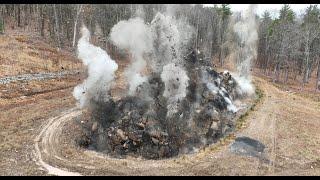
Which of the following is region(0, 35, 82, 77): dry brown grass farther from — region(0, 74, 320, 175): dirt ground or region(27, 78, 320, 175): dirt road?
region(27, 78, 320, 175): dirt road

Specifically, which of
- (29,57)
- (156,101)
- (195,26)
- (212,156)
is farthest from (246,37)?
(212,156)

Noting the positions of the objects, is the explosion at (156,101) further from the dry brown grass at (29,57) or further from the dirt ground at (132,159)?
the dry brown grass at (29,57)

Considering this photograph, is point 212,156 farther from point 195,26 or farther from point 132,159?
point 195,26

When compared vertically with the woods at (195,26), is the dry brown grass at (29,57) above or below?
below

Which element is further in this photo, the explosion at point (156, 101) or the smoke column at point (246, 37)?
the smoke column at point (246, 37)

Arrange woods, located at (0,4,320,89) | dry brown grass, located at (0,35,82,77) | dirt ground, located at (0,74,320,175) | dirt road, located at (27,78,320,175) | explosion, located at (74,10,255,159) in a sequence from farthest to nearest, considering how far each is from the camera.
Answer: woods, located at (0,4,320,89), dry brown grass, located at (0,35,82,77), explosion, located at (74,10,255,159), dirt ground, located at (0,74,320,175), dirt road, located at (27,78,320,175)

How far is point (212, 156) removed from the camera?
30172 millimetres

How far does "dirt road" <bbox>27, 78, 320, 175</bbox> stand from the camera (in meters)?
27.8

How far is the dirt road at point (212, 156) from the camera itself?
1094 inches

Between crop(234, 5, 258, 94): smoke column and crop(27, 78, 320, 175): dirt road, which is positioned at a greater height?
crop(234, 5, 258, 94): smoke column

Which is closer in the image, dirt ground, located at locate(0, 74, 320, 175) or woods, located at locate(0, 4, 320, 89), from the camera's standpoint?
dirt ground, located at locate(0, 74, 320, 175)

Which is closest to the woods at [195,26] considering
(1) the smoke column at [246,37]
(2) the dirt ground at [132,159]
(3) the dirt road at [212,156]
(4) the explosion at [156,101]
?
(1) the smoke column at [246,37]

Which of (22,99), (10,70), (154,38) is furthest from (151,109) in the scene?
(10,70)

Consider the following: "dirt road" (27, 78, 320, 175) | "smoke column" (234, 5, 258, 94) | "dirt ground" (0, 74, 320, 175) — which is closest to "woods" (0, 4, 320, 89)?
"smoke column" (234, 5, 258, 94)
